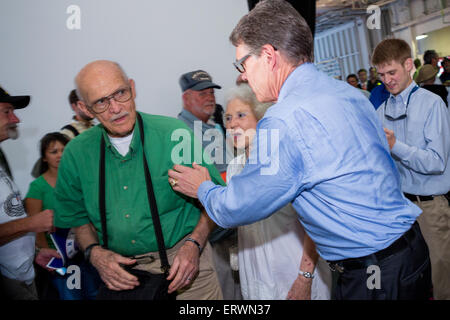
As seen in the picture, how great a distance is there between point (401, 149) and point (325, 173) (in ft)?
3.96

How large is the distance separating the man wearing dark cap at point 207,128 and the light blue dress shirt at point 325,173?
5.46 feet

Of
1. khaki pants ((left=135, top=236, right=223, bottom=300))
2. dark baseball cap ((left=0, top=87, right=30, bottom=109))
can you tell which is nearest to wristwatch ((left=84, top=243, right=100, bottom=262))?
khaki pants ((left=135, top=236, right=223, bottom=300))

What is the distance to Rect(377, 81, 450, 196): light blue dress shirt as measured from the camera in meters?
2.07

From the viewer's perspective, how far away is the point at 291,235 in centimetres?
195

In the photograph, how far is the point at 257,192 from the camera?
1089 mm

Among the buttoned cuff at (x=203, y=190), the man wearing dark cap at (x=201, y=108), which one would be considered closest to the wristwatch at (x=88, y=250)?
the buttoned cuff at (x=203, y=190)

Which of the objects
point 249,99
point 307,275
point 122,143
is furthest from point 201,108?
point 307,275

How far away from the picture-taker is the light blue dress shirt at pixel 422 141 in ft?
6.79

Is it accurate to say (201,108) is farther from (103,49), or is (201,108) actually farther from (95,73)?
(95,73)

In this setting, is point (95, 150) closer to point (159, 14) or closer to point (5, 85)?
point (5, 85)

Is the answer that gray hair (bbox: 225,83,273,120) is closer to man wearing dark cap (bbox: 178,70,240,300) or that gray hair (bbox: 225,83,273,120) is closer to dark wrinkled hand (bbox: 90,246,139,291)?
man wearing dark cap (bbox: 178,70,240,300)

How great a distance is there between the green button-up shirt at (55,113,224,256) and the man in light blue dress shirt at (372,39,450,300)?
1314 mm

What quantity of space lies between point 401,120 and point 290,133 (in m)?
1.66
